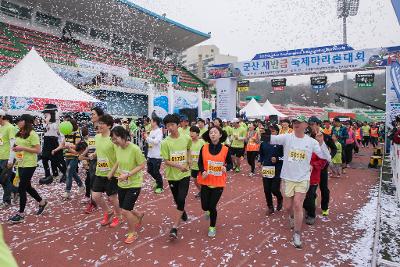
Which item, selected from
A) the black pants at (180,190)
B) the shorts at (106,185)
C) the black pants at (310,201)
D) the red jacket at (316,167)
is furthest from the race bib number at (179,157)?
the black pants at (310,201)

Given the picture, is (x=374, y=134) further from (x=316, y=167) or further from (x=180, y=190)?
(x=180, y=190)

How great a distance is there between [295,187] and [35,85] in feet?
29.5

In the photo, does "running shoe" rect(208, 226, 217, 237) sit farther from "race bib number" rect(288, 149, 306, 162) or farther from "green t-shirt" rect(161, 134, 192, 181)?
"race bib number" rect(288, 149, 306, 162)

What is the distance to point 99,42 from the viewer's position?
2959cm

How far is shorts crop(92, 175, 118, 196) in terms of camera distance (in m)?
5.46

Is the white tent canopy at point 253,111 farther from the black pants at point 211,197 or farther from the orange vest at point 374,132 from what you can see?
the black pants at point 211,197

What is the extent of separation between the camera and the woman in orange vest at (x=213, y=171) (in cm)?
502

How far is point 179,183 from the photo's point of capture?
5223 mm

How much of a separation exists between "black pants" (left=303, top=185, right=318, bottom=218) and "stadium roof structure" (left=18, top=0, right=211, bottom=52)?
24068 mm

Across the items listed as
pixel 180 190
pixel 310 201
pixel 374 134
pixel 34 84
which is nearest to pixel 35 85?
pixel 34 84

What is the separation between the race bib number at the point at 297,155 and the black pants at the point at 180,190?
5.56ft

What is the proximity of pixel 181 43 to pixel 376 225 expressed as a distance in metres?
34.6

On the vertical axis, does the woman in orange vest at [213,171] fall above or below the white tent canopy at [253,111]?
below

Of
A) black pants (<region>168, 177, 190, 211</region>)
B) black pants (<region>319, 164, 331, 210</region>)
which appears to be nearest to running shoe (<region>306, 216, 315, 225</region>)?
black pants (<region>319, 164, 331, 210</region>)
